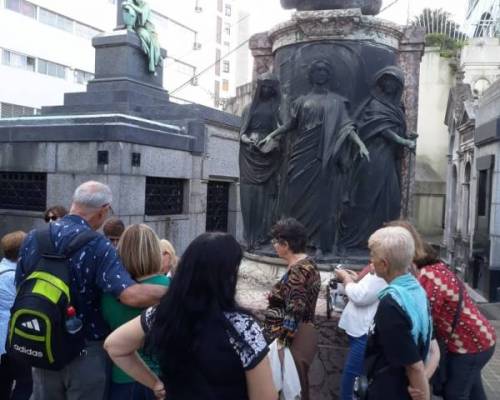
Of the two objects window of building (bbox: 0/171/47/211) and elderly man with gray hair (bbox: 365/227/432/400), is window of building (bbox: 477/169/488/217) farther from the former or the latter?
elderly man with gray hair (bbox: 365/227/432/400)

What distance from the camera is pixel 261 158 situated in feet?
18.6

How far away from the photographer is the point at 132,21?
12930 millimetres

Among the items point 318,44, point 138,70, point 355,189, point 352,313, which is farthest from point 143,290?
point 138,70

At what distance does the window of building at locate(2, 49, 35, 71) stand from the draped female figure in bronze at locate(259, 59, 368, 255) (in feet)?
104

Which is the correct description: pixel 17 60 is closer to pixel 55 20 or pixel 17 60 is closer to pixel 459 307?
pixel 55 20

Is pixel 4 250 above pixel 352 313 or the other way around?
above

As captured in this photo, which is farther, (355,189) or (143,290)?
(355,189)

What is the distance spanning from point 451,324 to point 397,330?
1006 millimetres

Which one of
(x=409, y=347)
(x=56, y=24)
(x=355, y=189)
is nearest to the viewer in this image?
(x=409, y=347)

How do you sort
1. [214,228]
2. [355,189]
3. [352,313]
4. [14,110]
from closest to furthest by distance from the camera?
[352,313], [355,189], [214,228], [14,110]

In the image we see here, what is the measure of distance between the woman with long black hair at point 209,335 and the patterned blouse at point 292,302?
1.24 m

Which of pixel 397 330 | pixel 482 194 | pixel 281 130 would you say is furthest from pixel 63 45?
pixel 397 330

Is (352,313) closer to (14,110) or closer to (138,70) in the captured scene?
(138,70)

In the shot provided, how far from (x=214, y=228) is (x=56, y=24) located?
2753cm
